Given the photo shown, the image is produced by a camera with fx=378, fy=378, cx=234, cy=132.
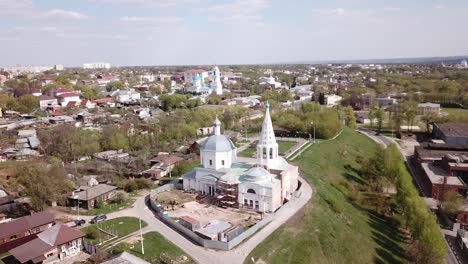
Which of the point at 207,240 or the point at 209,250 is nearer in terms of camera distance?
the point at 209,250

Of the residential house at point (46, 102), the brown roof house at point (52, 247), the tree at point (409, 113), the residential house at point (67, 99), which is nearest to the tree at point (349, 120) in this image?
the tree at point (409, 113)

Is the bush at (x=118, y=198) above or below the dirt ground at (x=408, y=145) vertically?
above

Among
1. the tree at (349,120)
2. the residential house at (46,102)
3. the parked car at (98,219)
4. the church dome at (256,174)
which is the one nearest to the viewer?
the parked car at (98,219)

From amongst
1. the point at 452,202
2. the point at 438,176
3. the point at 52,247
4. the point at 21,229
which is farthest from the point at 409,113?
the point at 21,229

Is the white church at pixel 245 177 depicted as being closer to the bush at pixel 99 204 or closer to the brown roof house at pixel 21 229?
the bush at pixel 99 204

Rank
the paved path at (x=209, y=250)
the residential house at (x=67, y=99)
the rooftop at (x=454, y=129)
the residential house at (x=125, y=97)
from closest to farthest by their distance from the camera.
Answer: the paved path at (x=209, y=250), the rooftop at (x=454, y=129), the residential house at (x=67, y=99), the residential house at (x=125, y=97)

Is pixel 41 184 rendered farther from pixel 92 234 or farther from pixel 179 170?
pixel 179 170

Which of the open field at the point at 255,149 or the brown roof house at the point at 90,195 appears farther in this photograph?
the open field at the point at 255,149

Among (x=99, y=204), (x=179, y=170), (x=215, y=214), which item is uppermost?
(x=179, y=170)

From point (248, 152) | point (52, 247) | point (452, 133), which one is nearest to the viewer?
point (52, 247)

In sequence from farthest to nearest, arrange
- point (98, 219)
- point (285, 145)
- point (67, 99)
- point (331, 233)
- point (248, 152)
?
point (67, 99), point (285, 145), point (248, 152), point (98, 219), point (331, 233)
